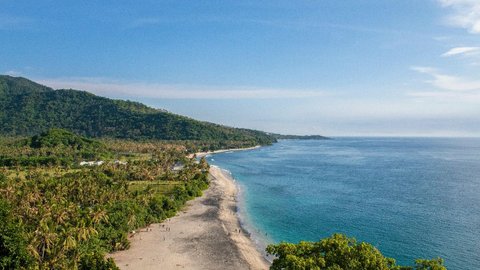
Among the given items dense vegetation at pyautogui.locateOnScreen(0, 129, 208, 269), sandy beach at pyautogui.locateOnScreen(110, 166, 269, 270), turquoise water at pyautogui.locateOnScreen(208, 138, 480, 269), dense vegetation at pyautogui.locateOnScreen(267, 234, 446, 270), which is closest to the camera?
dense vegetation at pyautogui.locateOnScreen(267, 234, 446, 270)

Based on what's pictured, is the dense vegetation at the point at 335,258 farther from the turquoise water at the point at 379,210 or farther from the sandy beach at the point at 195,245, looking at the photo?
the turquoise water at the point at 379,210

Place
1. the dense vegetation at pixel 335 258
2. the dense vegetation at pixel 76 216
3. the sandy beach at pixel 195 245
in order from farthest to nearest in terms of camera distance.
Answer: the sandy beach at pixel 195 245
the dense vegetation at pixel 76 216
the dense vegetation at pixel 335 258

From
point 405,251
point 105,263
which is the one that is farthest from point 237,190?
point 105,263

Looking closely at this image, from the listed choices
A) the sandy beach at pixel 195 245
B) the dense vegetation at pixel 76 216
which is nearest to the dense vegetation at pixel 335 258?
the sandy beach at pixel 195 245

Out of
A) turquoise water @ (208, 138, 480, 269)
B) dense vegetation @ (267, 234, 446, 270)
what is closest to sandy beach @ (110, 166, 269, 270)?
turquoise water @ (208, 138, 480, 269)

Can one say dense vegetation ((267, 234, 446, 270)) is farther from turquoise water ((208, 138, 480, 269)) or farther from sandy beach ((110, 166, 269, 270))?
turquoise water ((208, 138, 480, 269))

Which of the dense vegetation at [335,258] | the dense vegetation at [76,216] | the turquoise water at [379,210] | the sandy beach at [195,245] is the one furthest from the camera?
the turquoise water at [379,210]
